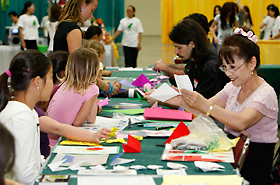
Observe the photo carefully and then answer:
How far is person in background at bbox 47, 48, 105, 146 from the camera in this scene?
7.19 feet

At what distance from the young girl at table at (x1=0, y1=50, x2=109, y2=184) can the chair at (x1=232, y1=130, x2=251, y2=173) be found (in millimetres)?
665

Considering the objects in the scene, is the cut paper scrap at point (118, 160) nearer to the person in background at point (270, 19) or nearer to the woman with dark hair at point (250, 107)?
the woman with dark hair at point (250, 107)

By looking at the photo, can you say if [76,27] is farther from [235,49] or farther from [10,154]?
[10,154]

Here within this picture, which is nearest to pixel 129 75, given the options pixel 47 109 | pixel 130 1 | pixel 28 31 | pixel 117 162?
pixel 47 109

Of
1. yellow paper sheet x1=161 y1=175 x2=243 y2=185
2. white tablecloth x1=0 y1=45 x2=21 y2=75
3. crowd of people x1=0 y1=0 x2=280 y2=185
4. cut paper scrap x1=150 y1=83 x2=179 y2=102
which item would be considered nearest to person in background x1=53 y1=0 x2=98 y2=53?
crowd of people x1=0 y1=0 x2=280 y2=185

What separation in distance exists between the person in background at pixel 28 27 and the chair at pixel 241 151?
6981 millimetres

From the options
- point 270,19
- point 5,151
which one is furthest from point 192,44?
point 270,19

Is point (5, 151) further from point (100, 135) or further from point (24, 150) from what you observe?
point (100, 135)

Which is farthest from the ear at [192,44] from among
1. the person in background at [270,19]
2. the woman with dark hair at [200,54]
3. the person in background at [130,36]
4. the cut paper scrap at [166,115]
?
the person in background at [270,19]

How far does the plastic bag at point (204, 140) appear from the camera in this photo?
167 centimetres

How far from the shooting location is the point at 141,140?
6.20ft

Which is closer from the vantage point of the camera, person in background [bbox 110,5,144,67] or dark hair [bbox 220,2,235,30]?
dark hair [bbox 220,2,235,30]

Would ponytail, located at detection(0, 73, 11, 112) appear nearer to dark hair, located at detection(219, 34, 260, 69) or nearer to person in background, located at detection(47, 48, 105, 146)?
person in background, located at detection(47, 48, 105, 146)

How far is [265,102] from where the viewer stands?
6.12ft
